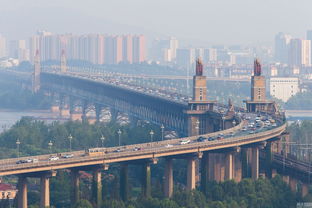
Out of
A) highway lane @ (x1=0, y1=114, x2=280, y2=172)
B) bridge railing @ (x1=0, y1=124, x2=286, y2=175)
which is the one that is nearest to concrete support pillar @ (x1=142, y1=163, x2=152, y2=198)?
bridge railing @ (x1=0, y1=124, x2=286, y2=175)

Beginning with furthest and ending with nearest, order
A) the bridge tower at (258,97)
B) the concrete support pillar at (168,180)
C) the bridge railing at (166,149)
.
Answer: the bridge tower at (258,97)
the concrete support pillar at (168,180)
the bridge railing at (166,149)

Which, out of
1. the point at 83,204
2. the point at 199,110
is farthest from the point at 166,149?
the point at 199,110

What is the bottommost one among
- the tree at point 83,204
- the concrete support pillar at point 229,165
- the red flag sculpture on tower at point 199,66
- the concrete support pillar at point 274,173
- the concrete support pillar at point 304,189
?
the concrete support pillar at point 304,189

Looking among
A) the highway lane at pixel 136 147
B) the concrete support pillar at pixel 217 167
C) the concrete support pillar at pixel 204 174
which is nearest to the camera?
the highway lane at pixel 136 147

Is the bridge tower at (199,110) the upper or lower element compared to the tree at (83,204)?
upper

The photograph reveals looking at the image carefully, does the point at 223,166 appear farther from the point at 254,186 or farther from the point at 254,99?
the point at 254,99

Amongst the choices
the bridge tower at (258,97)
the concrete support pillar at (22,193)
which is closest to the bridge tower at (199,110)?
the bridge tower at (258,97)

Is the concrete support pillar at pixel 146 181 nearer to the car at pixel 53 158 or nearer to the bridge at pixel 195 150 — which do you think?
the bridge at pixel 195 150

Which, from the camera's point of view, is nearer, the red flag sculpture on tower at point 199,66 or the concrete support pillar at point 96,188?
the concrete support pillar at point 96,188
